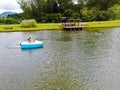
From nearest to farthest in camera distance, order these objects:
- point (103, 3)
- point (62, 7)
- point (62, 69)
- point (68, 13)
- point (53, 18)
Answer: point (62, 69), point (53, 18), point (68, 13), point (62, 7), point (103, 3)

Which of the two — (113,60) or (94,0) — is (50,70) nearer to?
(113,60)

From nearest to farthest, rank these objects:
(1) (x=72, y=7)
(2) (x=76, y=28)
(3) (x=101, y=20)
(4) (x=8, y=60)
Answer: (4) (x=8, y=60) → (2) (x=76, y=28) → (3) (x=101, y=20) → (1) (x=72, y=7)

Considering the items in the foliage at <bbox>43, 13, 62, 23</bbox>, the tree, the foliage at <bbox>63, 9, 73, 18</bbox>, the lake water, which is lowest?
the lake water

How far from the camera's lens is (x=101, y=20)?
99.8 m

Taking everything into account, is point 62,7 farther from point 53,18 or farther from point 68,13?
point 53,18

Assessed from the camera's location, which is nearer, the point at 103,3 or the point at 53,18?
the point at 53,18

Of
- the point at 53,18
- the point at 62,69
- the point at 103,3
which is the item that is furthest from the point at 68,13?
the point at 62,69

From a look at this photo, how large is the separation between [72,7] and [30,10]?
18.5m

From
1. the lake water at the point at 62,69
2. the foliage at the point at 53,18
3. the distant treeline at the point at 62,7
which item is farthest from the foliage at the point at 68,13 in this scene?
the lake water at the point at 62,69

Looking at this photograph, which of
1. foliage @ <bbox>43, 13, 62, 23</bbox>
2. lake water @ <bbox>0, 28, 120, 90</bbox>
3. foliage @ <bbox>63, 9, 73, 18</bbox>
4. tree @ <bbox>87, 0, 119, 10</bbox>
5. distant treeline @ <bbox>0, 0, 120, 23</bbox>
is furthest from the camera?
tree @ <bbox>87, 0, 119, 10</bbox>

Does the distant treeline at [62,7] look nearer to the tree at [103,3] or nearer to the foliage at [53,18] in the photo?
the tree at [103,3]

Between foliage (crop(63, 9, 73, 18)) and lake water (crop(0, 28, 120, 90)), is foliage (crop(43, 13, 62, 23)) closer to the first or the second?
foliage (crop(63, 9, 73, 18))

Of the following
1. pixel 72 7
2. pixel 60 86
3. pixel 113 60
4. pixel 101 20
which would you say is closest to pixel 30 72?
pixel 60 86

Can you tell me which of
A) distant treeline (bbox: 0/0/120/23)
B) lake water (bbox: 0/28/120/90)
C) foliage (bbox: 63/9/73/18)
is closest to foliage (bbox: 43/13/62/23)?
distant treeline (bbox: 0/0/120/23)
